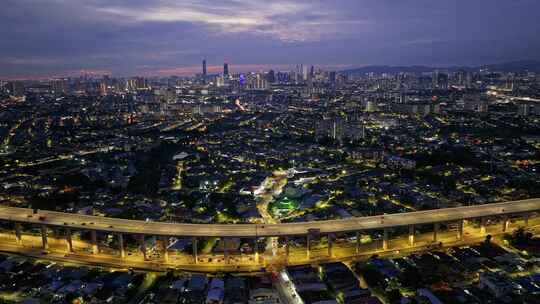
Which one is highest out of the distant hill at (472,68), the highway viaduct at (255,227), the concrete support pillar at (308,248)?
the distant hill at (472,68)

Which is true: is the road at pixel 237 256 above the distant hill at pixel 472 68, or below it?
below

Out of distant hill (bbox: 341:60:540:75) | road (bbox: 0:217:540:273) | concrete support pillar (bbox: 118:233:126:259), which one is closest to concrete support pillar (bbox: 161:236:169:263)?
road (bbox: 0:217:540:273)

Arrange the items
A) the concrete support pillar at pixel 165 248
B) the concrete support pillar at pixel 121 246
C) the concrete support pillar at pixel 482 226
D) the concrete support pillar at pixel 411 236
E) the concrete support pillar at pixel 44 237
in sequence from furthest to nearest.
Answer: the concrete support pillar at pixel 482 226 < the concrete support pillar at pixel 44 237 < the concrete support pillar at pixel 411 236 < the concrete support pillar at pixel 121 246 < the concrete support pillar at pixel 165 248

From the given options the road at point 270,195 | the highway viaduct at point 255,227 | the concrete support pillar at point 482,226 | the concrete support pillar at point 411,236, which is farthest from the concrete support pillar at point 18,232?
the concrete support pillar at point 482,226

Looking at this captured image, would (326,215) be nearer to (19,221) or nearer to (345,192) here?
(345,192)

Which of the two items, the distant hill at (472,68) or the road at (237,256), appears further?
the distant hill at (472,68)

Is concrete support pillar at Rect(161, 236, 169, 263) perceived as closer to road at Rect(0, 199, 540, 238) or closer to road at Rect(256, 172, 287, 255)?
road at Rect(0, 199, 540, 238)

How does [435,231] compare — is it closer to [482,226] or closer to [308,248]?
[482,226]

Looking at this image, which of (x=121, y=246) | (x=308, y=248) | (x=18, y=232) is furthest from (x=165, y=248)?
(x=18, y=232)

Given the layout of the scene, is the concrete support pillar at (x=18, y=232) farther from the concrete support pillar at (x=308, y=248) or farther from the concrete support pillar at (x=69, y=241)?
the concrete support pillar at (x=308, y=248)
